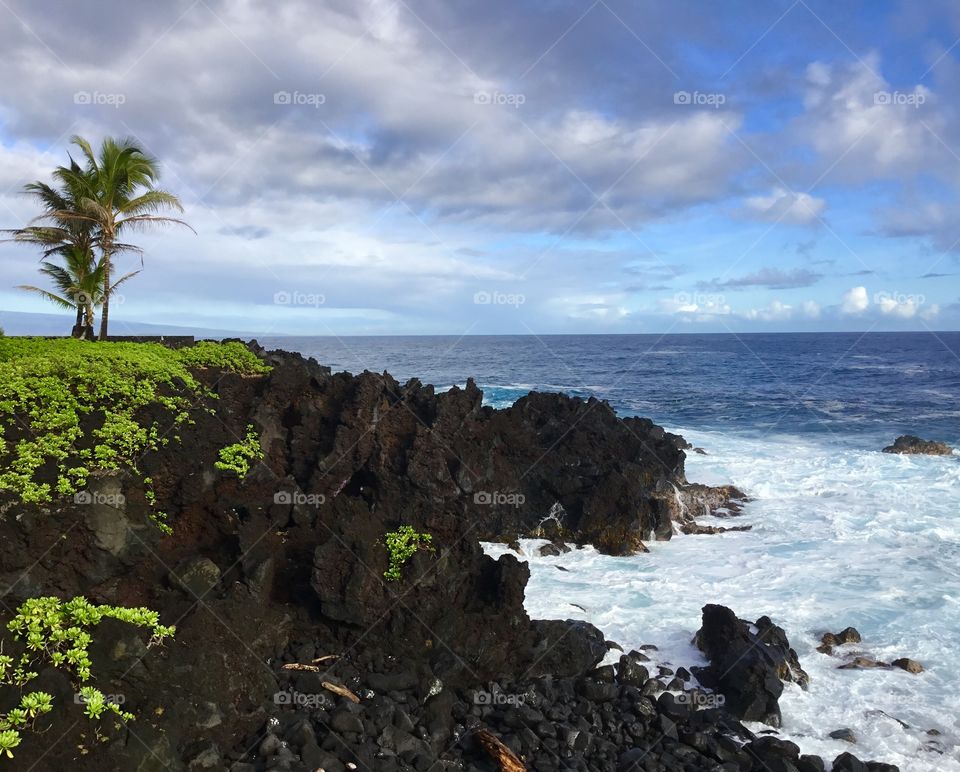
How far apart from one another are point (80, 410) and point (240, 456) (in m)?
3.37

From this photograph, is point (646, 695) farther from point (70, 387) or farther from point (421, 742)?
point (70, 387)

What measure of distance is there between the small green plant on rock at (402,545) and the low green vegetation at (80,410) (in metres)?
4.51

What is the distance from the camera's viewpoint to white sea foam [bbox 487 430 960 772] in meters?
10.9

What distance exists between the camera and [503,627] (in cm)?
1163

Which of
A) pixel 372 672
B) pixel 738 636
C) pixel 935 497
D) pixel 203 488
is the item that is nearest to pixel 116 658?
pixel 372 672

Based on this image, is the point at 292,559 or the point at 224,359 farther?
the point at 224,359

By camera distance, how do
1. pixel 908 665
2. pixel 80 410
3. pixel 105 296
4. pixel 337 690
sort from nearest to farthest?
1. pixel 337 690
2. pixel 908 665
3. pixel 80 410
4. pixel 105 296

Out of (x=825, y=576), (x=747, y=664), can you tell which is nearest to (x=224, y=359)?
(x=747, y=664)

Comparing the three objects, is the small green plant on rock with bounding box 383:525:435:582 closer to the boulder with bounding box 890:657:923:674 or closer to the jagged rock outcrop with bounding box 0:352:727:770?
the jagged rock outcrop with bounding box 0:352:727:770

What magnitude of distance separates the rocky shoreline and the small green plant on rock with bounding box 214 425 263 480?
0.21 m

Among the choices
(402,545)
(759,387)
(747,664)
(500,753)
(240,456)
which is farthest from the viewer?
(759,387)

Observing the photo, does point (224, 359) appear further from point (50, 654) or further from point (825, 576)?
point (825, 576)

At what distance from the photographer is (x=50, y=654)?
25.1 feet

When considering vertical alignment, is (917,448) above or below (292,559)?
above
